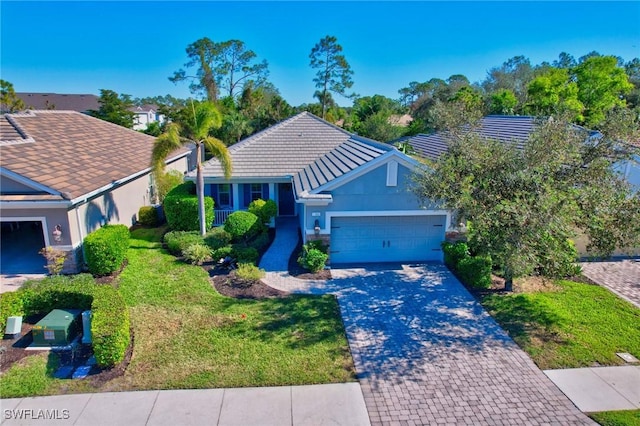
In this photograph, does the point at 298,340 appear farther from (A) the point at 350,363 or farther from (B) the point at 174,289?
(B) the point at 174,289

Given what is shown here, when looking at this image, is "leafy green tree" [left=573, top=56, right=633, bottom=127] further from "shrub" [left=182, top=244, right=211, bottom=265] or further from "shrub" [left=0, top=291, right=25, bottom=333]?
"shrub" [left=0, top=291, right=25, bottom=333]

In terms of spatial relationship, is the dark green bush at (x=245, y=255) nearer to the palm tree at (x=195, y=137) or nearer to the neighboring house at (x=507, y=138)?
the palm tree at (x=195, y=137)

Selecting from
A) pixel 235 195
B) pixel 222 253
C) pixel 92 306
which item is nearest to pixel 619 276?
pixel 222 253

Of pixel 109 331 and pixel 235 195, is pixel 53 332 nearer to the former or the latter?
pixel 109 331

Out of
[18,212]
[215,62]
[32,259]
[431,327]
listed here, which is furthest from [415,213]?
[215,62]

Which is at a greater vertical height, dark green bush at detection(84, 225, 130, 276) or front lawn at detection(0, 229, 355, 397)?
dark green bush at detection(84, 225, 130, 276)

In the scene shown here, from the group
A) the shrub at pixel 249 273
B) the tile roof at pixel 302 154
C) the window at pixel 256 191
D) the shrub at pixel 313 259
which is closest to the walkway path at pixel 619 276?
the tile roof at pixel 302 154

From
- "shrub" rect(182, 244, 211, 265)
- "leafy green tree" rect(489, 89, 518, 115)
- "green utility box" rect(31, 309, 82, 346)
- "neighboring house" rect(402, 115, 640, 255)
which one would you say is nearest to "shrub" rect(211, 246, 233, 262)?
"shrub" rect(182, 244, 211, 265)
